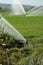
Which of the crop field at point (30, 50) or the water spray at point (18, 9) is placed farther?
the water spray at point (18, 9)

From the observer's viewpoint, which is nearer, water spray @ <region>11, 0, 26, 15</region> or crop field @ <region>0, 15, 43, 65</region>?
crop field @ <region>0, 15, 43, 65</region>

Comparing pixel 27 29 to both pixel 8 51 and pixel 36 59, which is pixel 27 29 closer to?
pixel 8 51

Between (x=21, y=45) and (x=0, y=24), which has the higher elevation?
(x=0, y=24)

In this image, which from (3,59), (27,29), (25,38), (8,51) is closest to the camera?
(3,59)

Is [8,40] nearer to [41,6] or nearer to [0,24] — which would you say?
[0,24]

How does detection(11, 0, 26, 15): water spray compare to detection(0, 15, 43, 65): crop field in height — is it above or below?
above

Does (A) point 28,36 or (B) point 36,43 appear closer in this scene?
(B) point 36,43

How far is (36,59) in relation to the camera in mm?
4699

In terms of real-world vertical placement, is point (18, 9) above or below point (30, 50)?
above

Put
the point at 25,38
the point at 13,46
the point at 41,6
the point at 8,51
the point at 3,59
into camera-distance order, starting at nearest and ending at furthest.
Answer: the point at 3,59, the point at 8,51, the point at 13,46, the point at 25,38, the point at 41,6

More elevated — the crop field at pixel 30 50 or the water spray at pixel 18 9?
the water spray at pixel 18 9

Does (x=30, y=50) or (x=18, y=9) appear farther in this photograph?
(x=18, y=9)

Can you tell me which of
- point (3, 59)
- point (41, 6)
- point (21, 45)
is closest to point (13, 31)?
point (21, 45)

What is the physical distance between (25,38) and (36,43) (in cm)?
67
